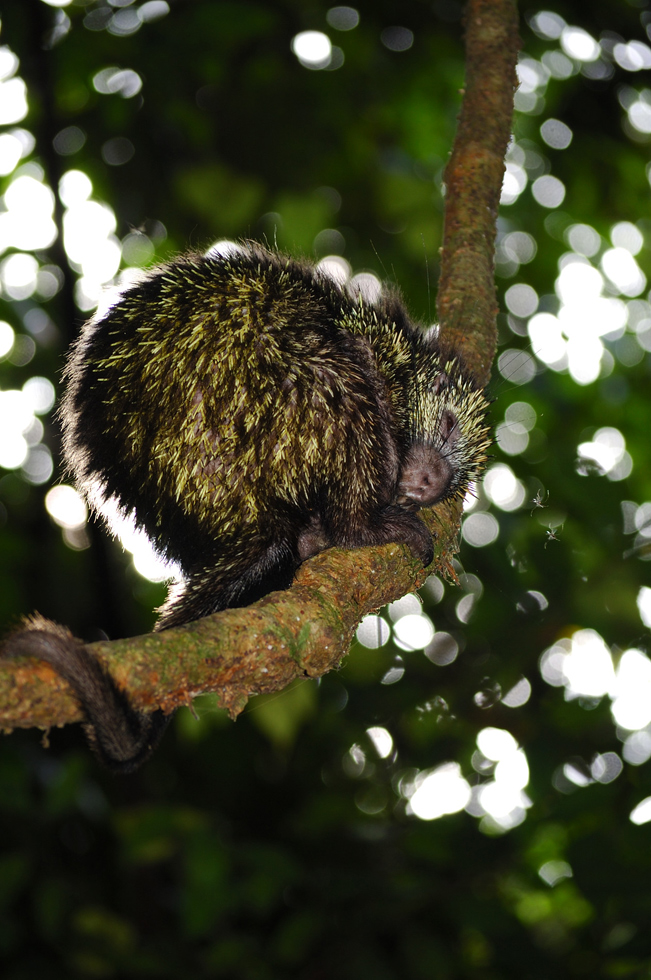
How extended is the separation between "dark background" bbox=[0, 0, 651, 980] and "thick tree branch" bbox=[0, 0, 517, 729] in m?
0.62

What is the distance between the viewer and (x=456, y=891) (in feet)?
9.95

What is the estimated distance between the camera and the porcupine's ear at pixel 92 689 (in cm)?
121

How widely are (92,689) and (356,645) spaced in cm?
209

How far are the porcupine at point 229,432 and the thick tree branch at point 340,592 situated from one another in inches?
10.2

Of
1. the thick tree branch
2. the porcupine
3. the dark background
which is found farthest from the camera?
the dark background

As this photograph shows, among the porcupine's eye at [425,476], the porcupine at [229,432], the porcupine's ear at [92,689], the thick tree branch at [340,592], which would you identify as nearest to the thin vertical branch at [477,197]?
the thick tree branch at [340,592]

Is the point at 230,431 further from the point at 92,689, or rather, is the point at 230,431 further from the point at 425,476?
the point at 92,689

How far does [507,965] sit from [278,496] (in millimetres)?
1963

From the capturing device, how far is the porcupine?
6.83ft

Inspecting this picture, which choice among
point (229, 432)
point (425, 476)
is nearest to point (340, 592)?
point (229, 432)

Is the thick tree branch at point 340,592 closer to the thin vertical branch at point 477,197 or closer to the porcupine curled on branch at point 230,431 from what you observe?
the thin vertical branch at point 477,197

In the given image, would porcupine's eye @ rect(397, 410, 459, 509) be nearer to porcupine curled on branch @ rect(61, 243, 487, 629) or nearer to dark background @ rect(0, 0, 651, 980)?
porcupine curled on branch @ rect(61, 243, 487, 629)

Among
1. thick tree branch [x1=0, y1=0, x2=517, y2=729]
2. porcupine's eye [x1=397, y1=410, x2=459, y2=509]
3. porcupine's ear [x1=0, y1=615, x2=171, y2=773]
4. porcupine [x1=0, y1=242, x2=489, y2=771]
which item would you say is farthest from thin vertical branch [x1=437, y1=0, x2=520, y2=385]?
porcupine's ear [x1=0, y1=615, x2=171, y2=773]

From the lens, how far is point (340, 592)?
68.9 inches
